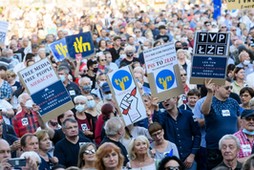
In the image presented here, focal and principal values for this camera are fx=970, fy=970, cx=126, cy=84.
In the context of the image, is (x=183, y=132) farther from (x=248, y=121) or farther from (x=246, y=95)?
(x=246, y=95)

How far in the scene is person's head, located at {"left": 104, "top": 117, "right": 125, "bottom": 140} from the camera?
11781mm

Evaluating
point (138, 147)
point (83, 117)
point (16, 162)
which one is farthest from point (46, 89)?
point (16, 162)

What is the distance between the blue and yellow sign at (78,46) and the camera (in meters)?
18.5

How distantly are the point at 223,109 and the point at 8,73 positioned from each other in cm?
509

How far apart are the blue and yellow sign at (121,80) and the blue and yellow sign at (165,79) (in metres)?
0.41

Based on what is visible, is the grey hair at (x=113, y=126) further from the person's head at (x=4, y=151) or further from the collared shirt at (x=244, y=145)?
the person's head at (x=4, y=151)

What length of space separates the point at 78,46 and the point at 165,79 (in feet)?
18.3

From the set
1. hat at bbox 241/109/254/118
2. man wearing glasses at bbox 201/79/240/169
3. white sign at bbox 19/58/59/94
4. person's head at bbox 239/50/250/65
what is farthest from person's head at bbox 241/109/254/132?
person's head at bbox 239/50/250/65

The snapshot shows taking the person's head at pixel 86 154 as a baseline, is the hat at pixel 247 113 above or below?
above

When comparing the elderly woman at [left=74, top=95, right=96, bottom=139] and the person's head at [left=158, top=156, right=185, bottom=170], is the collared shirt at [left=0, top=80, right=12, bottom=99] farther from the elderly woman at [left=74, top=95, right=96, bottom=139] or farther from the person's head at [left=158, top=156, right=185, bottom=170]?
the person's head at [left=158, top=156, right=185, bottom=170]

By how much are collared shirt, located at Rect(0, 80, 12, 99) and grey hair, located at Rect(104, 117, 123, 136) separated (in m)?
3.41

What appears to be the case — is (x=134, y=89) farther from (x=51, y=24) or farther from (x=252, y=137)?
(x=51, y=24)

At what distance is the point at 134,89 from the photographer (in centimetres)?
1304

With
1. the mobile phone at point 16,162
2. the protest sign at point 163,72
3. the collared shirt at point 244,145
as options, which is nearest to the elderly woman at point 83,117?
the protest sign at point 163,72
